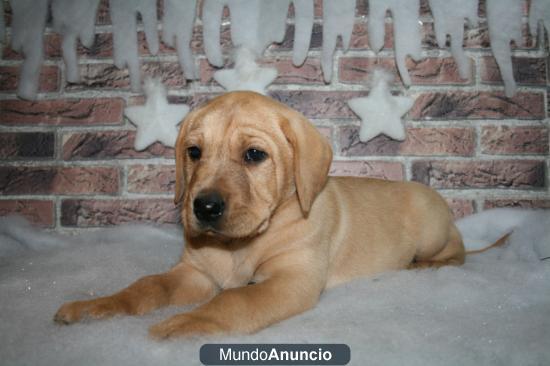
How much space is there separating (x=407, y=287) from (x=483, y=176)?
1.53 metres

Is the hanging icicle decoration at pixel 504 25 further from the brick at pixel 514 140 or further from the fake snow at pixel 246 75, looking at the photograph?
the fake snow at pixel 246 75

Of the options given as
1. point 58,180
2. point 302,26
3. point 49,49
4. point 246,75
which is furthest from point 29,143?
point 302,26

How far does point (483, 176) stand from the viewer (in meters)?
3.30

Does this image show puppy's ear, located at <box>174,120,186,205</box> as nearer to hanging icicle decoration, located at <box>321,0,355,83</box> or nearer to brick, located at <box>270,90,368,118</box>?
brick, located at <box>270,90,368,118</box>

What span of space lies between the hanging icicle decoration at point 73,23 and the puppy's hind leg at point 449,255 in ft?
8.25

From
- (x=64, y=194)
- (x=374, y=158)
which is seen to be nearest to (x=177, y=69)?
(x=64, y=194)

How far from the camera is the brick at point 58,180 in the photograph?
3355 mm

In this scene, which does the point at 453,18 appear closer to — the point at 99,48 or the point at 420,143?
the point at 420,143

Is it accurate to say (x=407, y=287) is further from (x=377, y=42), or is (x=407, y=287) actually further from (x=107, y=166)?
(x=107, y=166)

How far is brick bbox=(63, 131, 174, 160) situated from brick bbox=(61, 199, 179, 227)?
0.31 meters

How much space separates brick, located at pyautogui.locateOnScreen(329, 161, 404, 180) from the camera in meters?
3.33

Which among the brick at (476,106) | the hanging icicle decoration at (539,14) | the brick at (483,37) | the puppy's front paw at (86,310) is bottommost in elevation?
the puppy's front paw at (86,310)

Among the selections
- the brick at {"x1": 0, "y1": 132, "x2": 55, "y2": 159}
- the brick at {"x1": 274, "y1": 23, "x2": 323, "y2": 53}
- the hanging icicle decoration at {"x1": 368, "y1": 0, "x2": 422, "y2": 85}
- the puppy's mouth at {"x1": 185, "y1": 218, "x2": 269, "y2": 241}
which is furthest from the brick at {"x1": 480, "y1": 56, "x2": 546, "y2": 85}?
the brick at {"x1": 0, "y1": 132, "x2": 55, "y2": 159}

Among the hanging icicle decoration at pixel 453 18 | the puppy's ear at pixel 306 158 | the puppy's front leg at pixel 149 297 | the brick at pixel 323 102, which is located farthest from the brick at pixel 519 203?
the puppy's front leg at pixel 149 297
